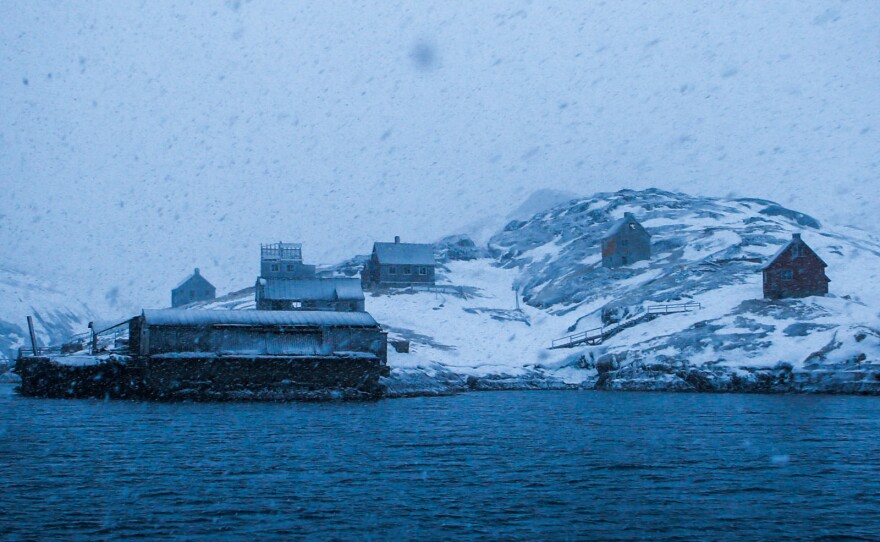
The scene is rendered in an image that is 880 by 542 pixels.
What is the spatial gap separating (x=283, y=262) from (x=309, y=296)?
954 inches

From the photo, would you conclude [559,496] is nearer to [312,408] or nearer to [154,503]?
[154,503]

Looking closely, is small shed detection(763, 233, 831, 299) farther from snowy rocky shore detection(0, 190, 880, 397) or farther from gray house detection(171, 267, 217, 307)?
gray house detection(171, 267, 217, 307)

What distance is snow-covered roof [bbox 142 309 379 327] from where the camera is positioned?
213 feet

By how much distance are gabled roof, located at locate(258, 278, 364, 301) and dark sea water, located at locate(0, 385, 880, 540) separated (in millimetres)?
44870

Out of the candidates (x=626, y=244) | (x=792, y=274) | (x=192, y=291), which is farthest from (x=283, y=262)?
(x=792, y=274)

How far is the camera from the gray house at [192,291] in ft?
430

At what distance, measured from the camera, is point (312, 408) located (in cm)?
5491

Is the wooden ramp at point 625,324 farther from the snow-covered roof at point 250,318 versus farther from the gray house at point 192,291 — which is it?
the gray house at point 192,291

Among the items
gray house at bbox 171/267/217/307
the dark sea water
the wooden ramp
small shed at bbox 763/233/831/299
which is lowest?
the dark sea water

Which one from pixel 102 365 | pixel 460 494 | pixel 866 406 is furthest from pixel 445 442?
pixel 102 365

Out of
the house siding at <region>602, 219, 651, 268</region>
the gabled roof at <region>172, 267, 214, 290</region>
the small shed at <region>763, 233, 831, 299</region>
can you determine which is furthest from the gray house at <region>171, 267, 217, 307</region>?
the small shed at <region>763, 233, 831, 299</region>

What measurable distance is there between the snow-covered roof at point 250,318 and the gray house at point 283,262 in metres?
45.3

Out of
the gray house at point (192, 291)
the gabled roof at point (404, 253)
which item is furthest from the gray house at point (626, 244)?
the gray house at point (192, 291)

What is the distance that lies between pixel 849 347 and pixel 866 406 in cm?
1698
